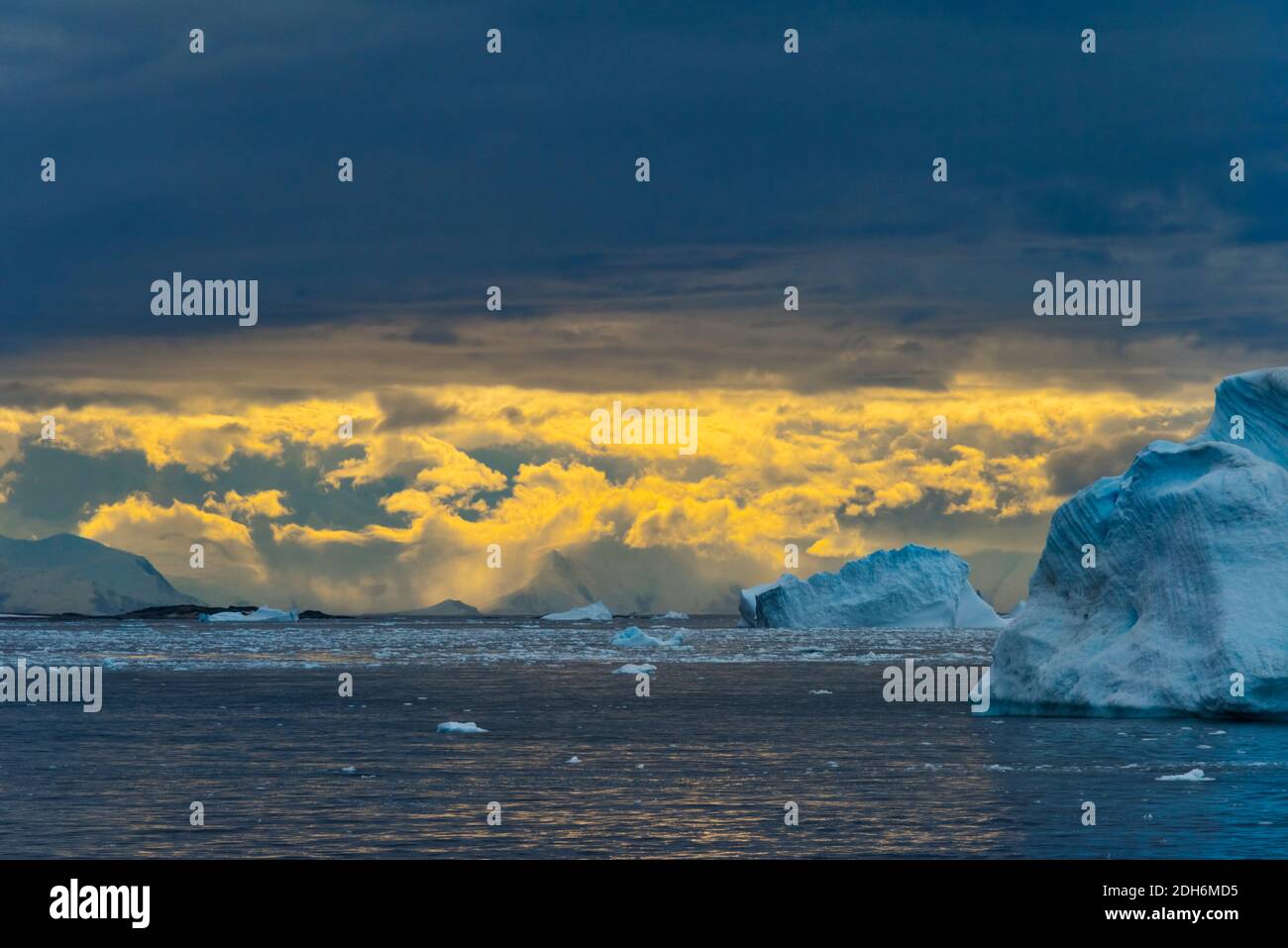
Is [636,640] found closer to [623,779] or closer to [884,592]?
[884,592]

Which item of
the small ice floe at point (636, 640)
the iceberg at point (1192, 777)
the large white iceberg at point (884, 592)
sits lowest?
the small ice floe at point (636, 640)

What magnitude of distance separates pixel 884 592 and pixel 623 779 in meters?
89.9

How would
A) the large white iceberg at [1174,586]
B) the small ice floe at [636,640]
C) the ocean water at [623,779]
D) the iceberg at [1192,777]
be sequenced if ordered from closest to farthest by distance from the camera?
1. the ocean water at [623,779]
2. the iceberg at [1192,777]
3. the large white iceberg at [1174,586]
4. the small ice floe at [636,640]

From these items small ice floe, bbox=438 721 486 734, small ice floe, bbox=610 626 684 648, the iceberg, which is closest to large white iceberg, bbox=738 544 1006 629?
small ice floe, bbox=610 626 684 648

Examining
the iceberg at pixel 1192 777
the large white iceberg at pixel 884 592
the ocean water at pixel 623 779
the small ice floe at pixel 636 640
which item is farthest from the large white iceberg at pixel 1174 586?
the large white iceberg at pixel 884 592

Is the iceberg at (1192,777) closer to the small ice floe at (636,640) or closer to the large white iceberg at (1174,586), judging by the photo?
the large white iceberg at (1174,586)

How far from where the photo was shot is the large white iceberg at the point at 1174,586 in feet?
100

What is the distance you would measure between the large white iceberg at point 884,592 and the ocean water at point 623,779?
67.1 m

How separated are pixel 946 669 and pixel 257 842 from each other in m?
41.3

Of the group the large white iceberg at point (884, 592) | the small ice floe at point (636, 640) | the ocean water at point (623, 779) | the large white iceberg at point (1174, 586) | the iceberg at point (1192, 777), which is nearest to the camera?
the ocean water at point (623, 779)
